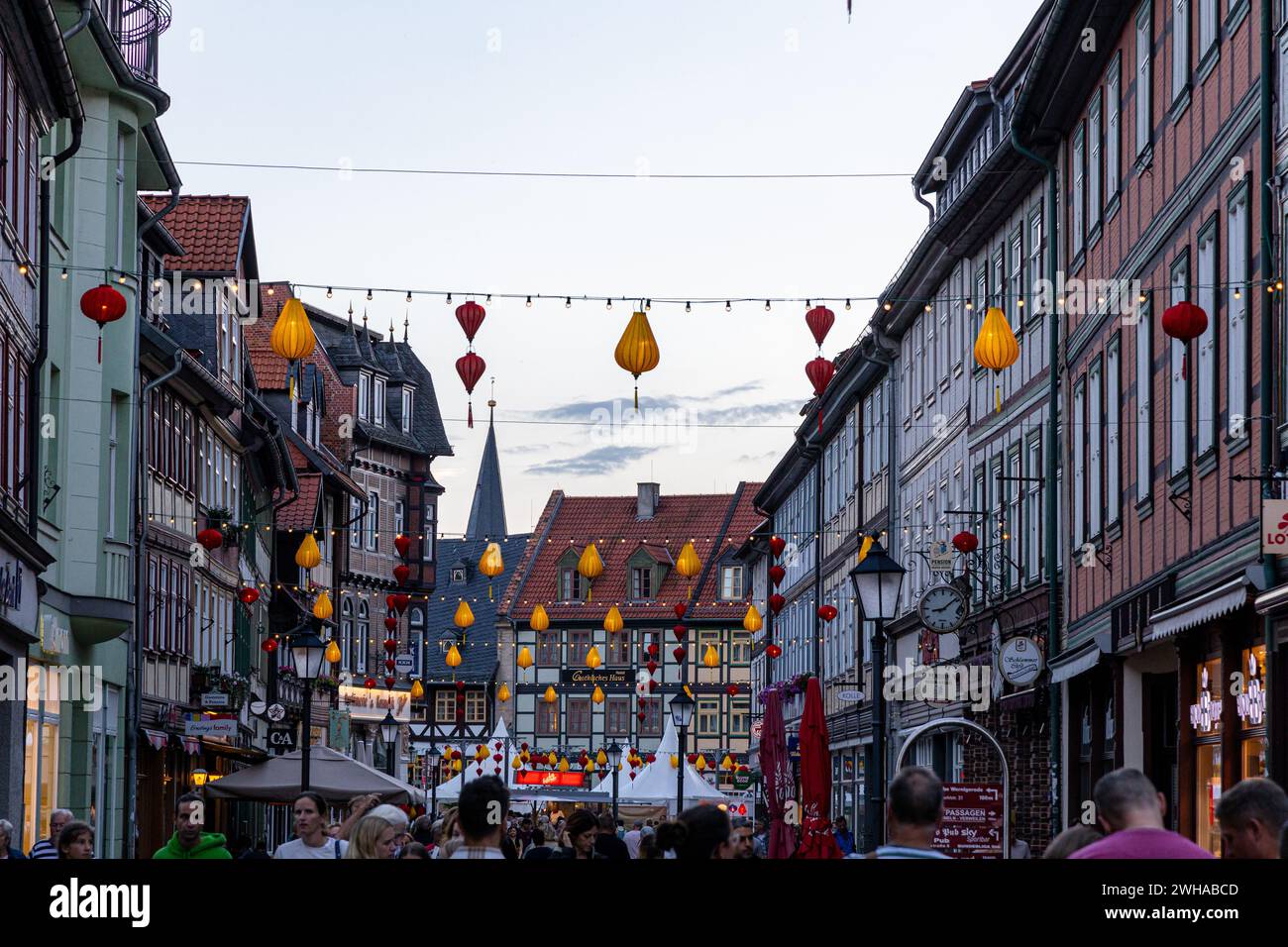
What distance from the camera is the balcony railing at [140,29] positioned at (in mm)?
30125

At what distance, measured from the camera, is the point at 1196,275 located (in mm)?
20547

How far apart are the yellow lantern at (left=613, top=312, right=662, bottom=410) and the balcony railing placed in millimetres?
12943

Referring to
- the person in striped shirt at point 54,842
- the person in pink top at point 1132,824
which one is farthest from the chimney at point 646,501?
the person in pink top at point 1132,824

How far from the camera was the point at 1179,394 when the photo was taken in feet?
70.3

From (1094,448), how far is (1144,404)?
318 centimetres

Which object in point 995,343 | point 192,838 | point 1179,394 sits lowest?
point 192,838

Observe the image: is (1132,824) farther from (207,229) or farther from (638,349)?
(207,229)

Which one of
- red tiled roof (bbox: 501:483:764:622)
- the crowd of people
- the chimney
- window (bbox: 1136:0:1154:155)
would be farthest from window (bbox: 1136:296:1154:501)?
the chimney

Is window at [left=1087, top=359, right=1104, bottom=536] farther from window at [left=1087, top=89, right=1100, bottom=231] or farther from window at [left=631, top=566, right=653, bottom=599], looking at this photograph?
window at [left=631, top=566, right=653, bottom=599]

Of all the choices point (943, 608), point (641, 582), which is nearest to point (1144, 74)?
point (943, 608)

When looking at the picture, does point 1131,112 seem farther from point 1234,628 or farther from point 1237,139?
point 1234,628

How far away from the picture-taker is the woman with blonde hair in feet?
34.6

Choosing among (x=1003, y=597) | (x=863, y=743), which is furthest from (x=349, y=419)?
(x=1003, y=597)

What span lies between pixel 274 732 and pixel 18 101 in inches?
531
